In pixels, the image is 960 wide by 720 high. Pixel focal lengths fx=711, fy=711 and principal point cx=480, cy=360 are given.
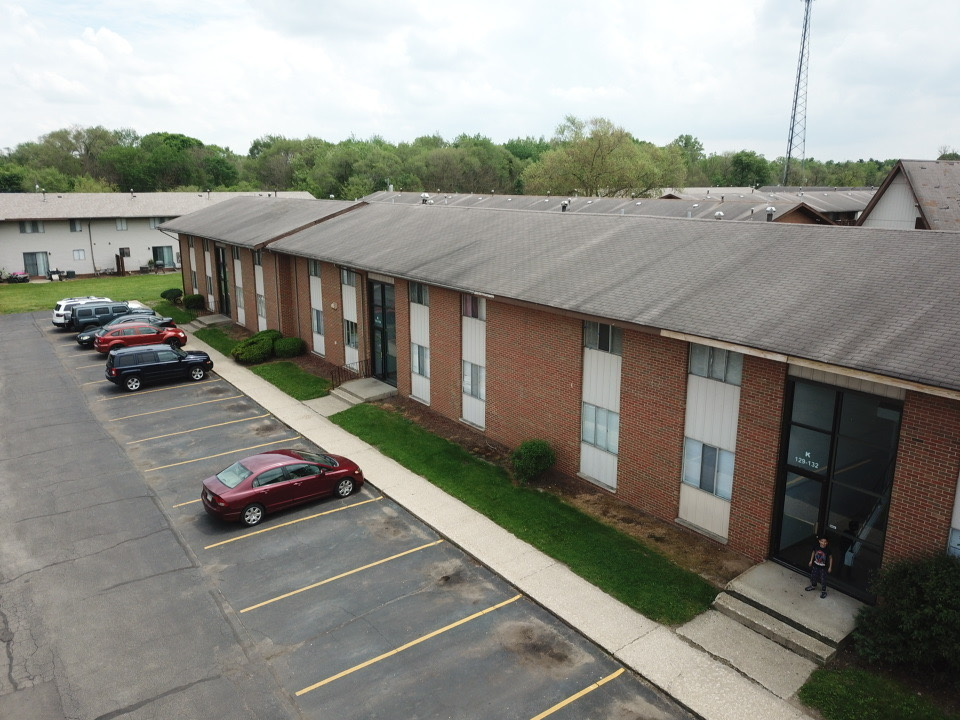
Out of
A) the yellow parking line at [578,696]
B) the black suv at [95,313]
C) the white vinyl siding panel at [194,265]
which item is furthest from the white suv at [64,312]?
the yellow parking line at [578,696]

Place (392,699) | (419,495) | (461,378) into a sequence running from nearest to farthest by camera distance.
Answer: (392,699) < (419,495) < (461,378)

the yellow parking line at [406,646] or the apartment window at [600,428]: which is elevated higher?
the apartment window at [600,428]

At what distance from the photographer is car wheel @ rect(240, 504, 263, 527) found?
18.5 meters

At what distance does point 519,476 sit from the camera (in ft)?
67.6

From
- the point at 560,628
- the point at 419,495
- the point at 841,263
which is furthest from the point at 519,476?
the point at 841,263

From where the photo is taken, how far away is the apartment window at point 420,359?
1056 inches

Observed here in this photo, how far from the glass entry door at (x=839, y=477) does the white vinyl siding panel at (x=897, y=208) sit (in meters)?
25.0

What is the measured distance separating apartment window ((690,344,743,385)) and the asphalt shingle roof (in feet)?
2.94

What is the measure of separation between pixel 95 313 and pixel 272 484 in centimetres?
2910

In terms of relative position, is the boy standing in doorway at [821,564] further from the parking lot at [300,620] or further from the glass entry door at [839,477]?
the parking lot at [300,620]

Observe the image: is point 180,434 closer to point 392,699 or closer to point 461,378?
point 461,378

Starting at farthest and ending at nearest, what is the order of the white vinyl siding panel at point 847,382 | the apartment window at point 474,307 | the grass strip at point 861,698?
the apartment window at point 474,307
the white vinyl siding panel at point 847,382
the grass strip at point 861,698

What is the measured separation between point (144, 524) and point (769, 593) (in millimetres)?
15342

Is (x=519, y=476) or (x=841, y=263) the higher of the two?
(x=841, y=263)
